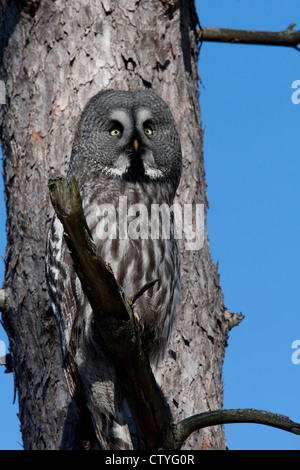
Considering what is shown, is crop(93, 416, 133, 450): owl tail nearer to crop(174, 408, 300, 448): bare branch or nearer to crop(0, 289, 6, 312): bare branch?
crop(174, 408, 300, 448): bare branch

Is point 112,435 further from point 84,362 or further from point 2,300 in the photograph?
point 2,300

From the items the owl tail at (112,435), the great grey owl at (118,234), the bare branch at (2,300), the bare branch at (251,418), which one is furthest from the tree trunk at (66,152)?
the bare branch at (251,418)

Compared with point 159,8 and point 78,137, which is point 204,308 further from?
point 159,8

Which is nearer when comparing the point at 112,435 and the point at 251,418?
the point at 251,418

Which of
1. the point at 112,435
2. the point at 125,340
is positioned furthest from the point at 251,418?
the point at 112,435

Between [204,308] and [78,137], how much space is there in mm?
1204

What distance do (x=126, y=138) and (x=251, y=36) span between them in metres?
1.61

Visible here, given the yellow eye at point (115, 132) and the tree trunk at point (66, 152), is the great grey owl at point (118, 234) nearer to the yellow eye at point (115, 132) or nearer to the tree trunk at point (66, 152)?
the yellow eye at point (115, 132)

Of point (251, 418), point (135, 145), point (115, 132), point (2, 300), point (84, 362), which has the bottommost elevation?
point (251, 418)

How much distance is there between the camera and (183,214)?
3.96 metres

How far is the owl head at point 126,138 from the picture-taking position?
3752 millimetres

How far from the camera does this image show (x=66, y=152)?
390 cm

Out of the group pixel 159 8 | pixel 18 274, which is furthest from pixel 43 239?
pixel 159 8

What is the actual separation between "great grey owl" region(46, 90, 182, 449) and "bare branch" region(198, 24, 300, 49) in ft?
3.38
